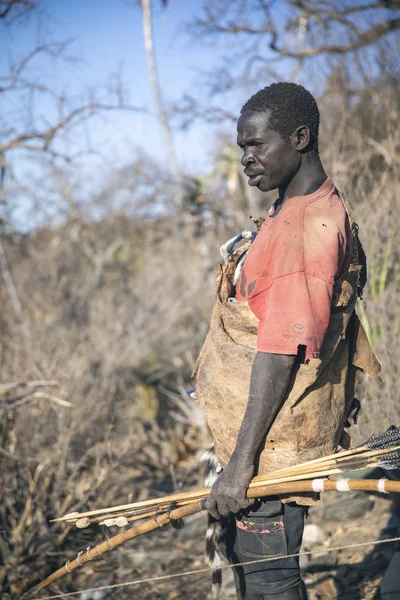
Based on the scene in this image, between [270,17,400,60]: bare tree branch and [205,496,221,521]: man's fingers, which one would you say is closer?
[205,496,221,521]: man's fingers

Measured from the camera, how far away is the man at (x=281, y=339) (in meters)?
1.88

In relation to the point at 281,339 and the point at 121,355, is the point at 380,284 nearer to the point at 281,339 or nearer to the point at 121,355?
the point at 281,339

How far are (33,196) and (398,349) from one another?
9.07m

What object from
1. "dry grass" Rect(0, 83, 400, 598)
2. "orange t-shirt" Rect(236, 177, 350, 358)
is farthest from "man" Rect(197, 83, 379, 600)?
"dry grass" Rect(0, 83, 400, 598)

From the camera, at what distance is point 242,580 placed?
2490 millimetres

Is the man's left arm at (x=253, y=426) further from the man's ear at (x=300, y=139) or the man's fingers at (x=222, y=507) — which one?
the man's ear at (x=300, y=139)

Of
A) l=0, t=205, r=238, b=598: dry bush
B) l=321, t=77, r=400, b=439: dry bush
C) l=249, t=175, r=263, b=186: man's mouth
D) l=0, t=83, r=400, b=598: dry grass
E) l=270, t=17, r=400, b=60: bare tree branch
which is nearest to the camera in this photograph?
l=249, t=175, r=263, b=186: man's mouth

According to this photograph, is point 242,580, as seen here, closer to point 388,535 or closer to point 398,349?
point 388,535

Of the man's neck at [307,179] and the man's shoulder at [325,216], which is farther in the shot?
the man's neck at [307,179]

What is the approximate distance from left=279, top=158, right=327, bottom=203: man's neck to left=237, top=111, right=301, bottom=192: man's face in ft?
0.07

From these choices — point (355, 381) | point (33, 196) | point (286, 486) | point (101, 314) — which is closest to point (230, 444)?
point (286, 486)

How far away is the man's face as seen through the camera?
6.68 feet

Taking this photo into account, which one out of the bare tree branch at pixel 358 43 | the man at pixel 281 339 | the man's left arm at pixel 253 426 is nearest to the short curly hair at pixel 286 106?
the man at pixel 281 339

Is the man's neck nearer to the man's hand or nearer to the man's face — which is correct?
the man's face
